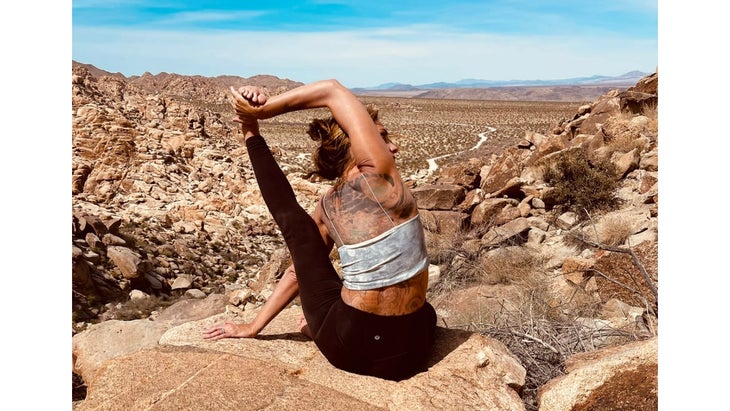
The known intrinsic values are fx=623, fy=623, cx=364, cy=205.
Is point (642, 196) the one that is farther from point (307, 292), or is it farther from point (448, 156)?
point (448, 156)

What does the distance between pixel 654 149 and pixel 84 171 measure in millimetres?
9912

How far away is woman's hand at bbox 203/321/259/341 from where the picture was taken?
2752 millimetres

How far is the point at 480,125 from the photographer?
48.4 metres

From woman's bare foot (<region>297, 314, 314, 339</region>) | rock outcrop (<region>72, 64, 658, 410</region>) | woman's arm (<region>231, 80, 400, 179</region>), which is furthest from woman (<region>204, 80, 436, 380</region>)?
woman's bare foot (<region>297, 314, 314, 339</region>)

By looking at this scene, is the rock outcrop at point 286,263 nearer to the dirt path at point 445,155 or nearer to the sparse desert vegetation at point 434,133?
the sparse desert vegetation at point 434,133

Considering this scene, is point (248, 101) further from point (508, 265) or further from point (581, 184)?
point (581, 184)

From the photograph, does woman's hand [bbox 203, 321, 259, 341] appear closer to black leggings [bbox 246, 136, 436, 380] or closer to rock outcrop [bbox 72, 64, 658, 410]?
rock outcrop [bbox 72, 64, 658, 410]

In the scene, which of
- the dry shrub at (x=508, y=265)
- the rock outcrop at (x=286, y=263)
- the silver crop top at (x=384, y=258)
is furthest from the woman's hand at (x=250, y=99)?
the dry shrub at (x=508, y=265)

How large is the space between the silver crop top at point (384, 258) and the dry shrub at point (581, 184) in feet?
18.2

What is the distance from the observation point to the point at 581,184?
8.03 m

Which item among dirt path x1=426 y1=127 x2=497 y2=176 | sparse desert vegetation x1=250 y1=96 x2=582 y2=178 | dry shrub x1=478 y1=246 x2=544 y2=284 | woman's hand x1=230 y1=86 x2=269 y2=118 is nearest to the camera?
woman's hand x1=230 y1=86 x2=269 y2=118

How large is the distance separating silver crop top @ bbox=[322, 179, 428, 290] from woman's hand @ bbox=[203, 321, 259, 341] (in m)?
0.62

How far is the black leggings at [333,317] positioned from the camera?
241 cm

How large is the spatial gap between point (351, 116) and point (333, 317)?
31.6 inches
